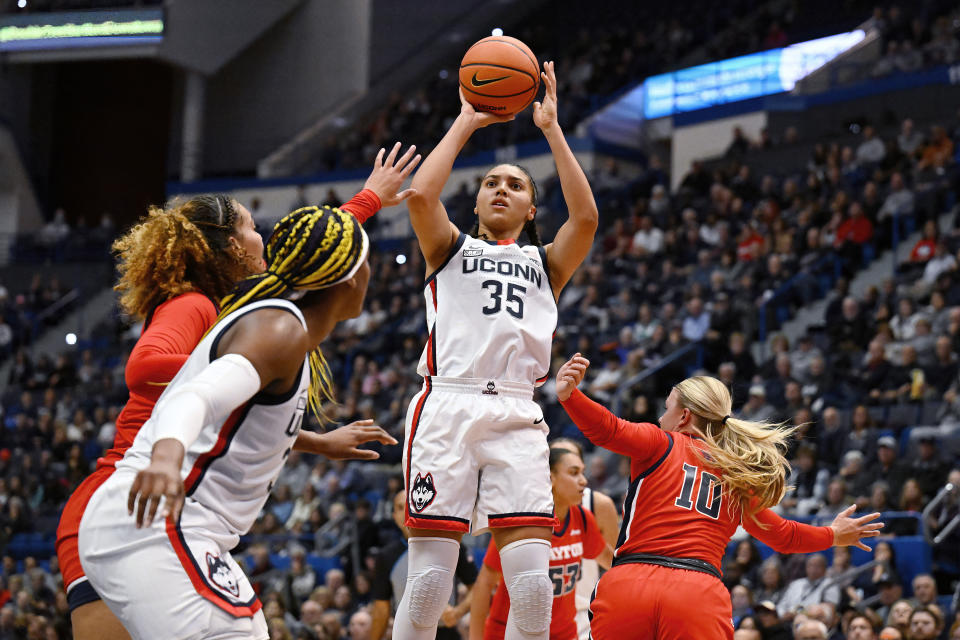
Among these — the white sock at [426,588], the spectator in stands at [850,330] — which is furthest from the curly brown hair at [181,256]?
the spectator in stands at [850,330]

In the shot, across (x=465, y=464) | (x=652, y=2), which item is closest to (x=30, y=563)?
(x=465, y=464)

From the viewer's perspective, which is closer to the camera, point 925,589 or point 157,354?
point 157,354

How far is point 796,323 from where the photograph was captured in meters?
15.4

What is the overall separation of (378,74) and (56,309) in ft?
34.3

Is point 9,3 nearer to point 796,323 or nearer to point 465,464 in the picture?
point 796,323

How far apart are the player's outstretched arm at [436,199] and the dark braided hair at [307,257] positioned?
5.26ft

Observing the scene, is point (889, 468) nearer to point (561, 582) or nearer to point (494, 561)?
point (561, 582)

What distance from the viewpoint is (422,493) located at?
16.0 ft

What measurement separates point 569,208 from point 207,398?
8.62 feet

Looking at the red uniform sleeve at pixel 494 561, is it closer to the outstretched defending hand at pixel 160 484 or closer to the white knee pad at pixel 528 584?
the white knee pad at pixel 528 584

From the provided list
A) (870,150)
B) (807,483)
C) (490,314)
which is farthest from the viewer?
(870,150)

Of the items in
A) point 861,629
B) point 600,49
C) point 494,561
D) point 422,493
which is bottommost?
point 861,629

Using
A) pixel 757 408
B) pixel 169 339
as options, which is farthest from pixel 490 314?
pixel 757 408

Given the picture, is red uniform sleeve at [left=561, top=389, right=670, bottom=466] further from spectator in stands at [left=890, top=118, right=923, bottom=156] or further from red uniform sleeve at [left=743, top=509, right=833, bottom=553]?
spectator in stands at [left=890, top=118, right=923, bottom=156]
